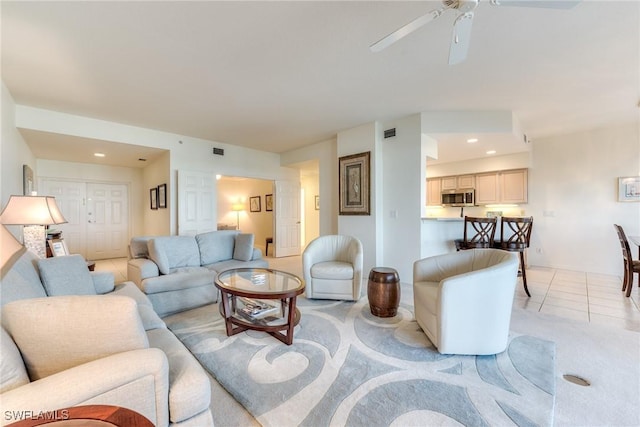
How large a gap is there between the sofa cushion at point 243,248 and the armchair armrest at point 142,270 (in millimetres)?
1089

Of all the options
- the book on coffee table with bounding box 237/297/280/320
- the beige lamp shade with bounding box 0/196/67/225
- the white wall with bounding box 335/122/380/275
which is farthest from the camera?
the white wall with bounding box 335/122/380/275

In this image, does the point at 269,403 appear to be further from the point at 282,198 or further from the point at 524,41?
the point at 282,198

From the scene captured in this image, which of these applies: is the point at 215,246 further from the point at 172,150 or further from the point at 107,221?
the point at 107,221

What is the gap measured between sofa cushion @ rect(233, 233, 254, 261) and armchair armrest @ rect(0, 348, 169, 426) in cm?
286

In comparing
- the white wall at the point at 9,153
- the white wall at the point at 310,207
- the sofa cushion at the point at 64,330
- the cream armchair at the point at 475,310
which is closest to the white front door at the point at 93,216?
the white wall at the point at 9,153

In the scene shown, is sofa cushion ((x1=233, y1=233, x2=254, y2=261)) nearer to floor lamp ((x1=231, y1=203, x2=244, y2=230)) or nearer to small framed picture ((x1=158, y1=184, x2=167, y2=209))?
small framed picture ((x1=158, y1=184, x2=167, y2=209))

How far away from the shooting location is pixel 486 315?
207cm

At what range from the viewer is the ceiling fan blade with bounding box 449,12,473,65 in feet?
5.39

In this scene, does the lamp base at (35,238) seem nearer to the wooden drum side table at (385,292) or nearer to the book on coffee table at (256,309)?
the book on coffee table at (256,309)

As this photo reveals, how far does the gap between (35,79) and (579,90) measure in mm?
6170

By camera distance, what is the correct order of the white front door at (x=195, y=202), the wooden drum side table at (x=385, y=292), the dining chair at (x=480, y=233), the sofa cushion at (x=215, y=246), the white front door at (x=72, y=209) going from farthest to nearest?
1. the white front door at (x=72, y=209)
2. the white front door at (x=195, y=202)
3. the sofa cushion at (x=215, y=246)
4. the dining chair at (x=480, y=233)
5. the wooden drum side table at (x=385, y=292)

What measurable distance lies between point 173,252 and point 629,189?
713 cm

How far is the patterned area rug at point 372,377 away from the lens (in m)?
1.52

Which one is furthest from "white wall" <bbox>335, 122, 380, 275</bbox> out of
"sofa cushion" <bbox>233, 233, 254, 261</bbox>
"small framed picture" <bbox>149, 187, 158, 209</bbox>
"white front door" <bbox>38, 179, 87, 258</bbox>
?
"white front door" <bbox>38, 179, 87, 258</bbox>
